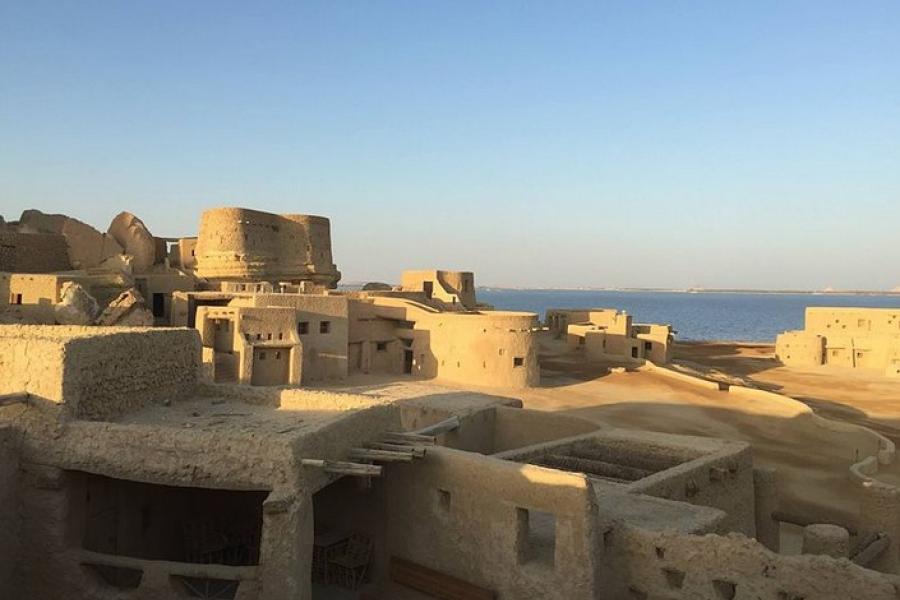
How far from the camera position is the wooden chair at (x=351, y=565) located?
13.7 m

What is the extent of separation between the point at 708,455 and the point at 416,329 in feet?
73.6

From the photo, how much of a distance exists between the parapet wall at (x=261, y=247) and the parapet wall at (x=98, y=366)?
2598 cm

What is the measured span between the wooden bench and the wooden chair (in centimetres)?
60

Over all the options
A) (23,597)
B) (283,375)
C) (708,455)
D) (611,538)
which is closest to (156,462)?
(23,597)

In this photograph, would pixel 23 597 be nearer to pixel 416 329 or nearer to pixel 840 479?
pixel 840 479

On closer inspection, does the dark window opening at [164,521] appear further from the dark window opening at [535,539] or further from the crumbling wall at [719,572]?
the crumbling wall at [719,572]

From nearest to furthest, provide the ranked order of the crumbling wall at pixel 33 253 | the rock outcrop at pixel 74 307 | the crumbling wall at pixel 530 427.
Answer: the crumbling wall at pixel 530 427 < the rock outcrop at pixel 74 307 < the crumbling wall at pixel 33 253

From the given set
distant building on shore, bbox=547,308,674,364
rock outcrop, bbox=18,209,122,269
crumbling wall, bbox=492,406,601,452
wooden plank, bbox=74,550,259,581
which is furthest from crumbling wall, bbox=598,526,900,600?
rock outcrop, bbox=18,209,122,269

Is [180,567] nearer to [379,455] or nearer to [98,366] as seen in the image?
[379,455]

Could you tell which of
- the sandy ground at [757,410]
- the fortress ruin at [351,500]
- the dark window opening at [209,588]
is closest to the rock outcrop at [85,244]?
the sandy ground at [757,410]

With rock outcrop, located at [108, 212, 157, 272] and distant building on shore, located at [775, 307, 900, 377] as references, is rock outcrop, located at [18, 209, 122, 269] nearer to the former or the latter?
rock outcrop, located at [108, 212, 157, 272]

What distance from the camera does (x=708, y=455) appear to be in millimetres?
16797

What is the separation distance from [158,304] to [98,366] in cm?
2896

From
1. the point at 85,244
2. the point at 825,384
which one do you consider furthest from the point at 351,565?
the point at 825,384
